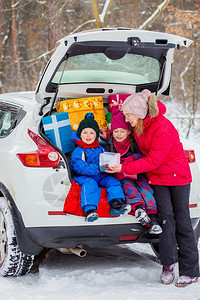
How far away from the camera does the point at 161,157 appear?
12.6 feet

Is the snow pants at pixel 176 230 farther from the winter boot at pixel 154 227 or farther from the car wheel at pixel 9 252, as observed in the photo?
the car wheel at pixel 9 252

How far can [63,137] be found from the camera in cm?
418

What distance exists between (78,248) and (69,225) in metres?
0.36

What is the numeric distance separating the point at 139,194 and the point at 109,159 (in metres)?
0.39

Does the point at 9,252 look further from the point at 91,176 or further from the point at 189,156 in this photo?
the point at 189,156

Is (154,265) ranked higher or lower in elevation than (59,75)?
lower

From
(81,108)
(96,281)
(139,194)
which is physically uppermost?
(81,108)

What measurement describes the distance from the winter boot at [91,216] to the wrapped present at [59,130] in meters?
0.77

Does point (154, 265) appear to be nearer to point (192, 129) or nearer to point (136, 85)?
point (136, 85)

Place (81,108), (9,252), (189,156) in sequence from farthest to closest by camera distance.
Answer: (81,108) → (189,156) → (9,252)

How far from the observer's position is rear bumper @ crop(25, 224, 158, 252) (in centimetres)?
369

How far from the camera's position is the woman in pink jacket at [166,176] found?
3.85 m

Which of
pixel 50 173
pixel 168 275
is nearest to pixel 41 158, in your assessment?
pixel 50 173

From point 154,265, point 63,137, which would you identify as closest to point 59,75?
Answer: point 63,137
